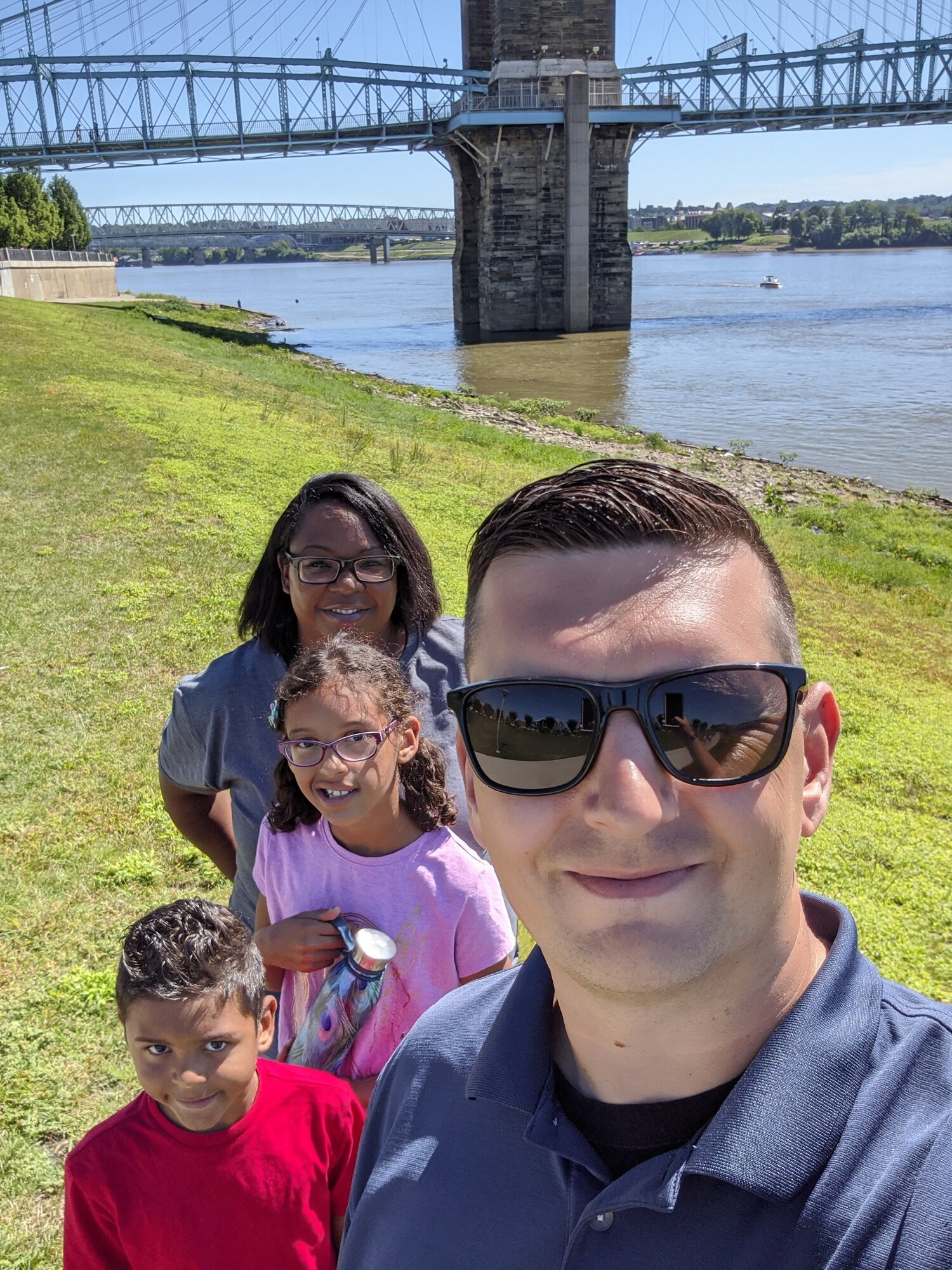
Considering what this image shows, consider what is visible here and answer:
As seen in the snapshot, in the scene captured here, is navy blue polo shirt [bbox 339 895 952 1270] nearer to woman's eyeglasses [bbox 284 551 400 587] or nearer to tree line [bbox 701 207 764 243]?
woman's eyeglasses [bbox 284 551 400 587]

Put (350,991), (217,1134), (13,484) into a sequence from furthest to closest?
1. (13,484)
2. (350,991)
3. (217,1134)

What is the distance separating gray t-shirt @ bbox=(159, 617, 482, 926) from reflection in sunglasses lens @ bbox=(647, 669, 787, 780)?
1531 mm

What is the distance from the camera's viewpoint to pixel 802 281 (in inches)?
3590

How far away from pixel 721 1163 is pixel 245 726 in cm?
197

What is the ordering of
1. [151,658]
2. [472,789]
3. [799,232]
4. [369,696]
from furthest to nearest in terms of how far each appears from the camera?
1. [799,232]
2. [151,658]
3. [369,696]
4. [472,789]

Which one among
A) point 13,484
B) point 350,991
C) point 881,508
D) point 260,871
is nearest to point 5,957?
point 260,871

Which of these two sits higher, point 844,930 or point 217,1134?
point 844,930

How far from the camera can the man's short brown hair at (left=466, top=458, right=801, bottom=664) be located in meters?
1.20

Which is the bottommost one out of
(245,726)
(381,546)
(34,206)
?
(245,726)

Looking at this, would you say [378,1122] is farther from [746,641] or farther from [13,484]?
[13,484]

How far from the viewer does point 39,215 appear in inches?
2111

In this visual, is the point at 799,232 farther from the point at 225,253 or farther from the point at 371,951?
the point at 371,951

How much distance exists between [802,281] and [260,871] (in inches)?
3877

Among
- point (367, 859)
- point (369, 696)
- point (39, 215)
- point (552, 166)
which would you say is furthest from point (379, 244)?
point (367, 859)
